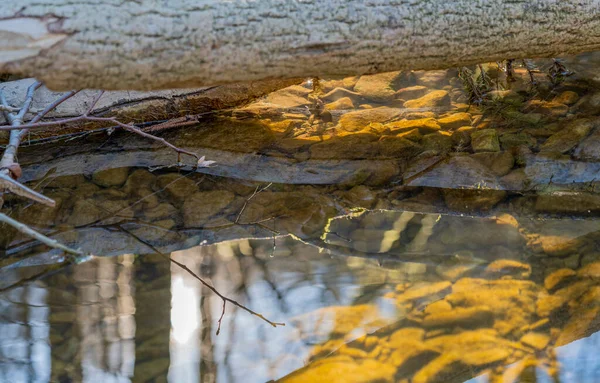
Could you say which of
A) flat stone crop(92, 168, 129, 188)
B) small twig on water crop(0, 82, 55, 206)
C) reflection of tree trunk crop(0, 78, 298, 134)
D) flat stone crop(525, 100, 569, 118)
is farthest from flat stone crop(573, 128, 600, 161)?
small twig on water crop(0, 82, 55, 206)

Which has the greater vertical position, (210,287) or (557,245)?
(557,245)

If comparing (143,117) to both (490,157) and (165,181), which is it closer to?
(165,181)

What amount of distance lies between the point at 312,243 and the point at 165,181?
3.78 feet

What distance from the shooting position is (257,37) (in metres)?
2.51

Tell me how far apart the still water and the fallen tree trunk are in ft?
2.95

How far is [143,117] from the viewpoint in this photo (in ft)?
13.3

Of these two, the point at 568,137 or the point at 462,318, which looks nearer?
the point at 462,318

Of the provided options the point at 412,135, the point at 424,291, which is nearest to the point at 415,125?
the point at 412,135

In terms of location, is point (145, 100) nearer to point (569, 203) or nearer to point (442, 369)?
point (442, 369)

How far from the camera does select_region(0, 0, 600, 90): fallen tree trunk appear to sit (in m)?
2.24

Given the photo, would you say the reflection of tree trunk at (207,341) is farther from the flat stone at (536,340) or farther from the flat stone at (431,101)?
the flat stone at (431,101)

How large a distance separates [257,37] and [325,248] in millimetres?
1264

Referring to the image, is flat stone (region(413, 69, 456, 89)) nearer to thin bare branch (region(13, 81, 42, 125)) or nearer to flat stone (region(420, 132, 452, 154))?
flat stone (region(420, 132, 452, 154))

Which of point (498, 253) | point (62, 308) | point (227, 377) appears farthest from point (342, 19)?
point (62, 308)
